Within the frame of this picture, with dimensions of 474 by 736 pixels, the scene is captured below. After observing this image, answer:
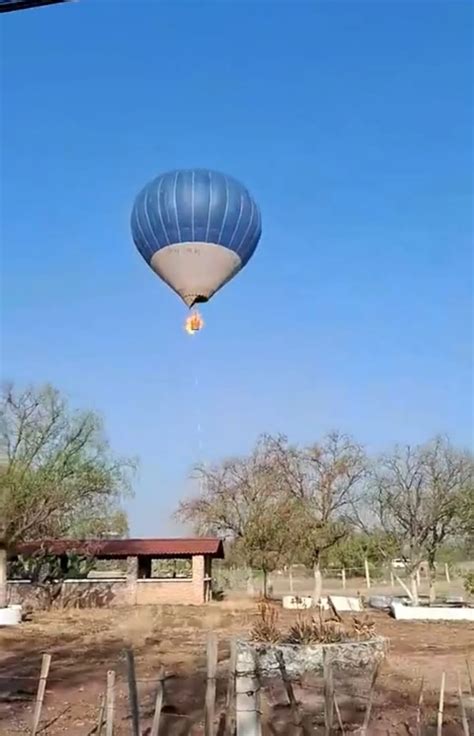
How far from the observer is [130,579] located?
96.8ft

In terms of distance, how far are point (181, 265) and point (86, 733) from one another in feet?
26.6

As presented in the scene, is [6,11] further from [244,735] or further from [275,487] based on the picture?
[275,487]

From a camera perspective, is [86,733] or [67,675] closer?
[86,733]

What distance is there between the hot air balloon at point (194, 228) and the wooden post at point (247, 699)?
9.89 meters

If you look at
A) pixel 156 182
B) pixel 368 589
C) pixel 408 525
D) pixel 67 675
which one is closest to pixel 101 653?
pixel 67 675

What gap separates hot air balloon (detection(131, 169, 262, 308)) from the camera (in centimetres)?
1420

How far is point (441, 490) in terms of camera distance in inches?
1150

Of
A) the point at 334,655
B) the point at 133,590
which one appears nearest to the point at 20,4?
the point at 334,655

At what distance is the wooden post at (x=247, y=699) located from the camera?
198 inches

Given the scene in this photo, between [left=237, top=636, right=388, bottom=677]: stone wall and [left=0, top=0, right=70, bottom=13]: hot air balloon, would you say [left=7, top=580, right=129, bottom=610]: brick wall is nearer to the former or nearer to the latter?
[left=237, top=636, right=388, bottom=677]: stone wall

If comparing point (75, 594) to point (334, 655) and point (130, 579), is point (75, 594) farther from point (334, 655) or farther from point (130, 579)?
point (334, 655)

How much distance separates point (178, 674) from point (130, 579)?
57.1 feet

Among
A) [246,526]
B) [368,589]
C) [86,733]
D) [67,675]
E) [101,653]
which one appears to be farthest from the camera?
[368,589]

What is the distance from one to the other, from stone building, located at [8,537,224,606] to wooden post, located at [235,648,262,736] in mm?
23456
